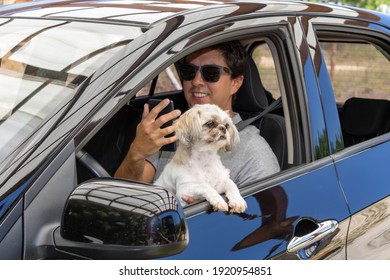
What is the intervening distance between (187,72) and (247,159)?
1.68ft

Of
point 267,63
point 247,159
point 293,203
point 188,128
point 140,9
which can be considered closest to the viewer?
point 293,203

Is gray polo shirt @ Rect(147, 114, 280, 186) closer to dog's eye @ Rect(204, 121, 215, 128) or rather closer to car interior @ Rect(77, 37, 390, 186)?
car interior @ Rect(77, 37, 390, 186)

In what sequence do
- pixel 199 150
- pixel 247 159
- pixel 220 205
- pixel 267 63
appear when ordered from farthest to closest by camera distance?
1. pixel 267 63
2. pixel 247 159
3. pixel 199 150
4. pixel 220 205

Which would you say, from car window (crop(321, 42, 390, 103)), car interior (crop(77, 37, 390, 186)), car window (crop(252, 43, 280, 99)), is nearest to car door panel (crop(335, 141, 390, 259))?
car interior (crop(77, 37, 390, 186))

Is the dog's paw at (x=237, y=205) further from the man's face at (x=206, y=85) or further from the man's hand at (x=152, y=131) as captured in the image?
the man's face at (x=206, y=85)

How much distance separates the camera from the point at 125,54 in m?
2.21

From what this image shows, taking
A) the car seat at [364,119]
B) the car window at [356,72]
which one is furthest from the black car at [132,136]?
the car window at [356,72]

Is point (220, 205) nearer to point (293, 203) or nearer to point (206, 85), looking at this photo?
point (293, 203)

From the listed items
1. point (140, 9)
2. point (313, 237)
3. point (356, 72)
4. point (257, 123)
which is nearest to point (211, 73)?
point (257, 123)

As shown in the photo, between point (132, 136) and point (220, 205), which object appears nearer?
point (220, 205)

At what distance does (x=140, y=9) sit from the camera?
261 centimetres

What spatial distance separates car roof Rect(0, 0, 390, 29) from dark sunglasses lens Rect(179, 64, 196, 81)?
0.46 metres

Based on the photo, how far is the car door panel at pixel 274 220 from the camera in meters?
2.16

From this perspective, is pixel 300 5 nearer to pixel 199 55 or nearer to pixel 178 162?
pixel 199 55
